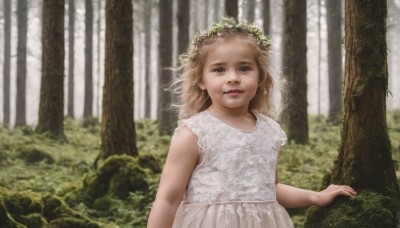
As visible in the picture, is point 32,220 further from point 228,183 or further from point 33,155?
point 33,155

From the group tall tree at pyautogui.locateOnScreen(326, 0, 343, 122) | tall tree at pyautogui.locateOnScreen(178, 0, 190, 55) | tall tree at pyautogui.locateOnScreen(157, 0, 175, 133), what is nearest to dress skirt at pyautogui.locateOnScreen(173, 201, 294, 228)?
tall tree at pyautogui.locateOnScreen(178, 0, 190, 55)

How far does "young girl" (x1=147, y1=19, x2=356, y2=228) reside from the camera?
2.81m

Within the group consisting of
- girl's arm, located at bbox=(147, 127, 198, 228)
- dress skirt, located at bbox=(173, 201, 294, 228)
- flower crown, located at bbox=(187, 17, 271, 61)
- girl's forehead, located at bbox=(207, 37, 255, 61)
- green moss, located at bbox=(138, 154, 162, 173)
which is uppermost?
flower crown, located at bbox=(187, 17, 271, 61)

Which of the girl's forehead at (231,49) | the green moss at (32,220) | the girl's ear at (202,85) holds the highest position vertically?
the girl's forehead at (231,49)

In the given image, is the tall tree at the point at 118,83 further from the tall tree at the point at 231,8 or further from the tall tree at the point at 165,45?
the tall tree at the point at 165,45

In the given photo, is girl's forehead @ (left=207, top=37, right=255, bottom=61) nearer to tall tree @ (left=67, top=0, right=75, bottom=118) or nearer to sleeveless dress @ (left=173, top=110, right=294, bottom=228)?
sleeveless dress @ (left=173, top=110, right=294, bottom=228)

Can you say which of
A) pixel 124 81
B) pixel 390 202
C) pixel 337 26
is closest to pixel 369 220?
pixel 390 202

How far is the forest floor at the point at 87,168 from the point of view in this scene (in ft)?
24.1

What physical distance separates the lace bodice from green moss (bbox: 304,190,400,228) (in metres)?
0.92

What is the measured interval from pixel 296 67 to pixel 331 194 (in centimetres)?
1086

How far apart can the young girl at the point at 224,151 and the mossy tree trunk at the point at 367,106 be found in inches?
44.0

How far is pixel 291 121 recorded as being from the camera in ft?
46.1

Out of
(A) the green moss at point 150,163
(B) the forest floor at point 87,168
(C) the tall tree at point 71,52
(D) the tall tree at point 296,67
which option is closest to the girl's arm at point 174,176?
(B) the forest floor at point 87,168

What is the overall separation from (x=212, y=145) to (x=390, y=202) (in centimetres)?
177
